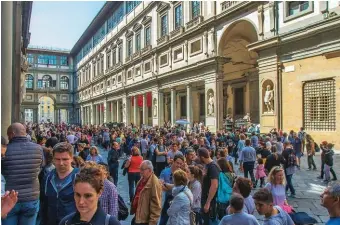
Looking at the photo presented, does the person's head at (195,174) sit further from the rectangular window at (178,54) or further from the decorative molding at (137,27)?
the decorative molding at (137,27)

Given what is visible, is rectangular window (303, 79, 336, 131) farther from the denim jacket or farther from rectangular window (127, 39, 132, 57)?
rectangular window (127, 39, 132, 57)

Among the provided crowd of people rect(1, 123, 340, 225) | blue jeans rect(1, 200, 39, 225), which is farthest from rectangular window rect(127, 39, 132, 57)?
blue jeans rect(1, 200, 39, 225)

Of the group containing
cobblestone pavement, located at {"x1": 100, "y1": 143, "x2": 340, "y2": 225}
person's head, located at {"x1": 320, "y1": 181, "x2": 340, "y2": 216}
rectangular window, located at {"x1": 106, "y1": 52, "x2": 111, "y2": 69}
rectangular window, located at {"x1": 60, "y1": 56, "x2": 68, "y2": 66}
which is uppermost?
rectangular window, located at {"x1": 60, "y1": 56, "x2": 68, "y2": 66}

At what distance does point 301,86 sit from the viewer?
52.4ft

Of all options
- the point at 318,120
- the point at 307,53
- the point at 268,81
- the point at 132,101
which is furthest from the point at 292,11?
the point at 132,101

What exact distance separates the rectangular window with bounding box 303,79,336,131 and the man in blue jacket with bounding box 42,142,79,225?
45.6 ft

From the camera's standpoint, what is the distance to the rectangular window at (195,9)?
948 inches

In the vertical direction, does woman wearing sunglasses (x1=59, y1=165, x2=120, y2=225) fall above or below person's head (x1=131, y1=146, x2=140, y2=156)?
above

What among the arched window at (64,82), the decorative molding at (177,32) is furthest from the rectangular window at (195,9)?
the arched window at (64,82)

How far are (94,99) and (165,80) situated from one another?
27.0 m

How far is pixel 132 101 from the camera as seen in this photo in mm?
37781

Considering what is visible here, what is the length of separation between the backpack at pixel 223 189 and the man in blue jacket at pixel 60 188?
2441 mm

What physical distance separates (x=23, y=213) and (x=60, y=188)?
946 millimetres

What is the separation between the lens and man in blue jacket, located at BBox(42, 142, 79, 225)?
3.32m
